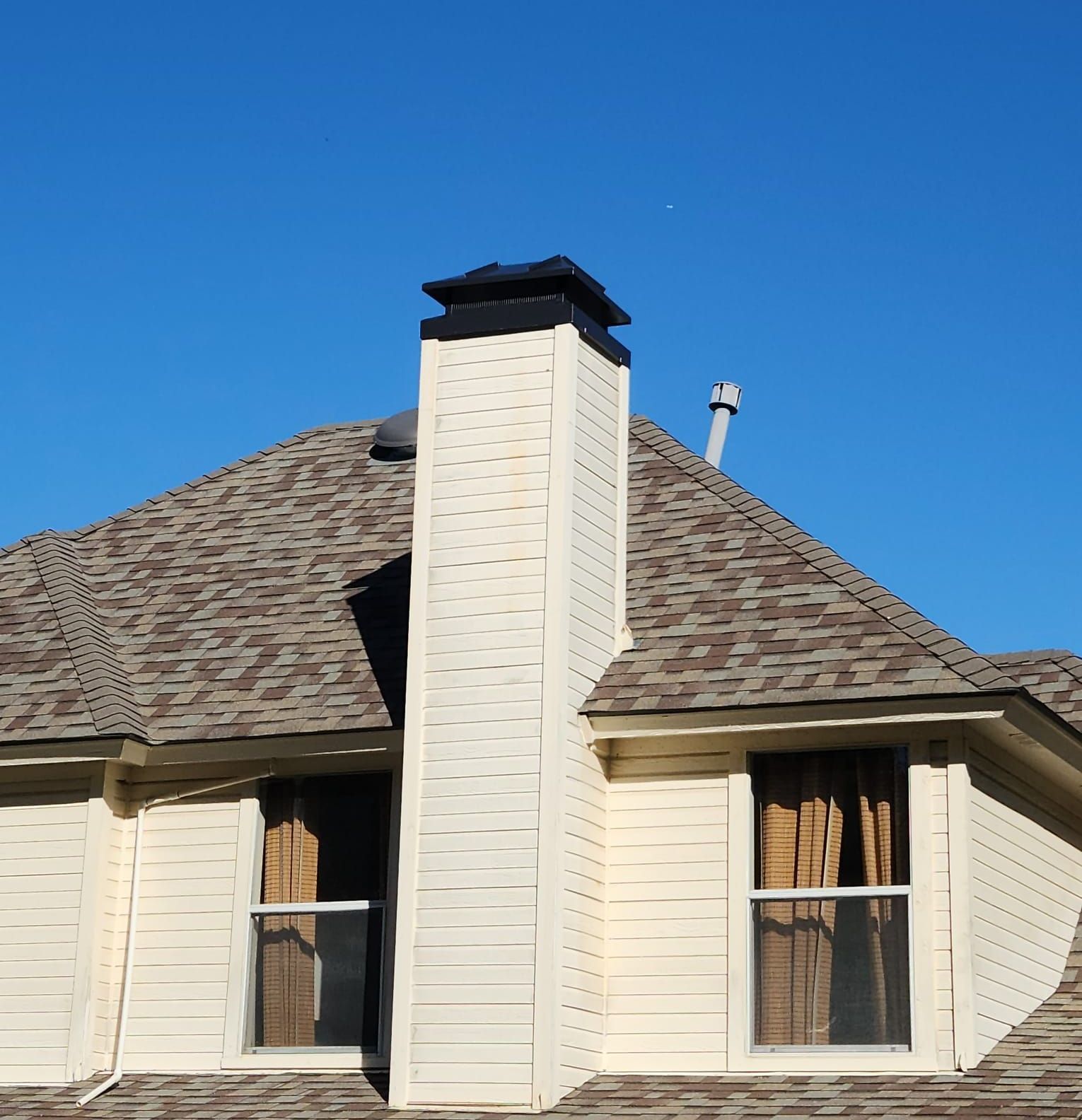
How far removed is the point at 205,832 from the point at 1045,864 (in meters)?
5.97

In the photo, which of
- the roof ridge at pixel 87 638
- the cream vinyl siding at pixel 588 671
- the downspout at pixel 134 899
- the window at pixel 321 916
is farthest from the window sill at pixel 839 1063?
the roof ridge at pixel 87 638

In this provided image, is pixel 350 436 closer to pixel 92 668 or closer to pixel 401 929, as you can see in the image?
pixel 92 668

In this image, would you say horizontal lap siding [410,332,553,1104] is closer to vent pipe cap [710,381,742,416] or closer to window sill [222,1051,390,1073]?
window sill [222,1051,390,1073]

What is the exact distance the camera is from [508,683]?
12570mm

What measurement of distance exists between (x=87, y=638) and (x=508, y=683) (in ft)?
13.5

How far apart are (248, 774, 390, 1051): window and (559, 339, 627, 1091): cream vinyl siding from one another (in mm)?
1514

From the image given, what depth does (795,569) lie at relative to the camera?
13.7 metres

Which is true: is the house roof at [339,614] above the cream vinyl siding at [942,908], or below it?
above

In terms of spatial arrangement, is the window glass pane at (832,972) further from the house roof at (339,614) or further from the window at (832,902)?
the house roof at (339,614)

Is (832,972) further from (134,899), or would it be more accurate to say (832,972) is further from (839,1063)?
(134,899)

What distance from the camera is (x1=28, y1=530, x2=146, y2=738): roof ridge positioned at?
13.7 metres

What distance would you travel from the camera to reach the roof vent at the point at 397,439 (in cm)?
1750

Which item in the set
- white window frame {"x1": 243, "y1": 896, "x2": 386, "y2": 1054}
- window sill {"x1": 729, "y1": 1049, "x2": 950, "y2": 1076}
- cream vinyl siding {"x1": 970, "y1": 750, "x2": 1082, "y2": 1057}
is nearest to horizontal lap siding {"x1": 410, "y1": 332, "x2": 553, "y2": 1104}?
white window frame {"x1": 243, "y1": 896, "x2": 386, "y2": 1054}

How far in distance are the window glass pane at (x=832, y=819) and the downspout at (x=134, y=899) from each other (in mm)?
3618
